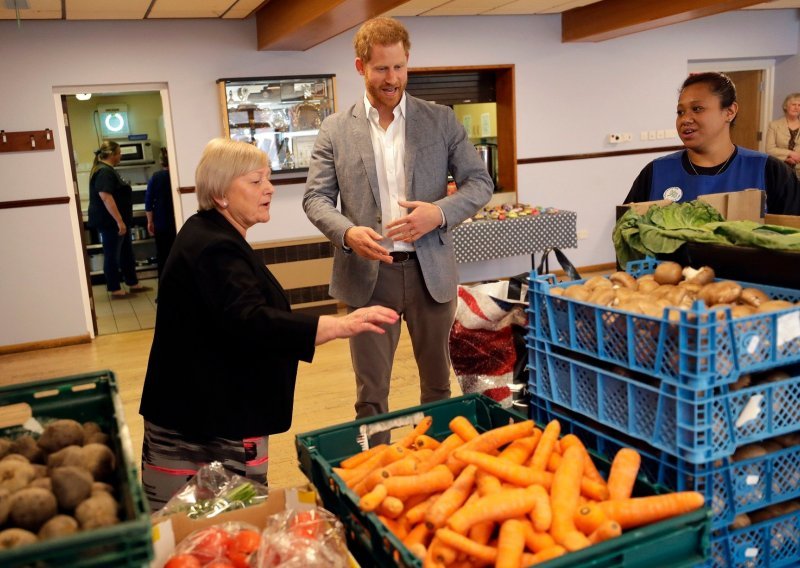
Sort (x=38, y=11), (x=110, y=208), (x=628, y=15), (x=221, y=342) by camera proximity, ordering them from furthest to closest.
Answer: (x=110, y=208)
(x=628, y=15)
(x=38, y=11)
(x=221, y=342)

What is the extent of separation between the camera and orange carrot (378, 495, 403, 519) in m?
1.34

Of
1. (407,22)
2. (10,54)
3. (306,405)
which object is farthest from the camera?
(407,22)

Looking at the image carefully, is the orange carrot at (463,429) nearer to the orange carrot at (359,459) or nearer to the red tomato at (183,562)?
the orange carrot at (359,459)

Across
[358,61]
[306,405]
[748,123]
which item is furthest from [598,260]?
[358,61]

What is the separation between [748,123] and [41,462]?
971 cm

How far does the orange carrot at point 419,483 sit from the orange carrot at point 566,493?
0.21 m

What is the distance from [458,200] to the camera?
261 cm

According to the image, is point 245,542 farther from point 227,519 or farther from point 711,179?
point 711,179

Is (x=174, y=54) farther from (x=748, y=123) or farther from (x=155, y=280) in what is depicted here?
(x=748, y=123)

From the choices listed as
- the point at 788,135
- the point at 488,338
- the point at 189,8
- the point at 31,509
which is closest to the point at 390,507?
the point at 31,509

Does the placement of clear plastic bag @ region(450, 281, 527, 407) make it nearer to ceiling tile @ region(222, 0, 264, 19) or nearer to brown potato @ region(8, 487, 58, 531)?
brown potato @ region(8, 487, 58, 531)

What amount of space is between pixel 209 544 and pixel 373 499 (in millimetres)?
340

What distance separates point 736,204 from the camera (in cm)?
206

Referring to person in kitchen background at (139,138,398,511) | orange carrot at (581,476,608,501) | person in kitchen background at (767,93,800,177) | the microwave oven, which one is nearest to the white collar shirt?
person in kitchen background at (139,138,398,511)
